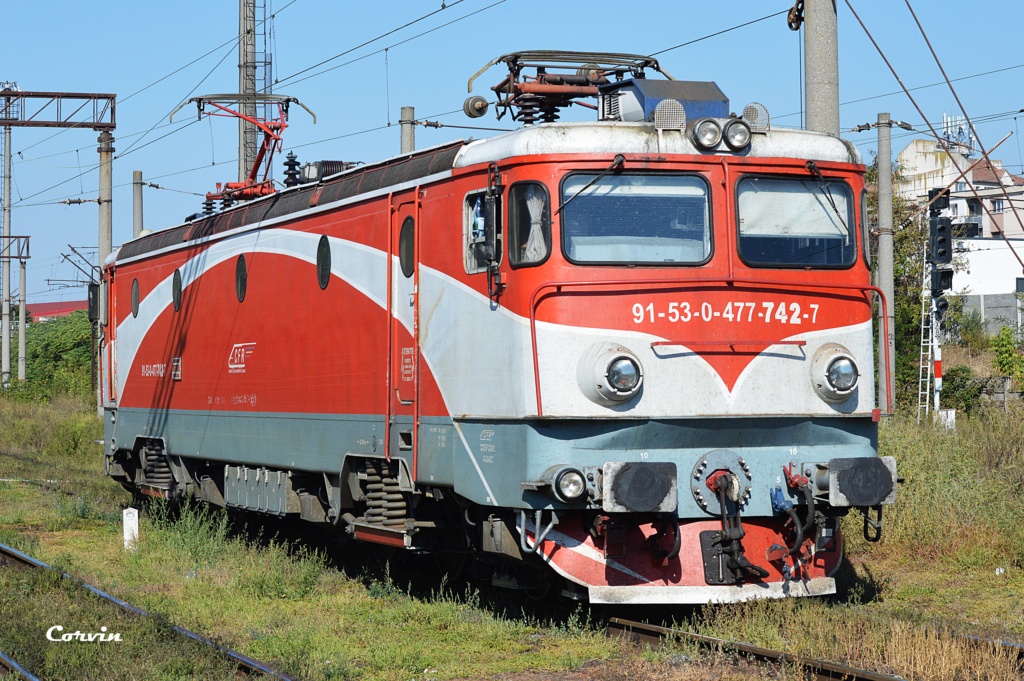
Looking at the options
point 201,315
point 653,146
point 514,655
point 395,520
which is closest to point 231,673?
point 514,655

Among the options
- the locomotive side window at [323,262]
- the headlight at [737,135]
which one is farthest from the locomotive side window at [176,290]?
the headlight at [737,135]

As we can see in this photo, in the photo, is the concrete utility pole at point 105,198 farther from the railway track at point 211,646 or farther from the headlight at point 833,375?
the headlight at point 833,375

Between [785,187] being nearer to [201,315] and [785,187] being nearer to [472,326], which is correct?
[472,326]

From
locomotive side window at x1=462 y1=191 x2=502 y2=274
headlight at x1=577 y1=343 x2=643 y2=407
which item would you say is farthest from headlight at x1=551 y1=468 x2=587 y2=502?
locomotive side window at x1=462 y1=191 x2=502 y2=274

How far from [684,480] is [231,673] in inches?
127

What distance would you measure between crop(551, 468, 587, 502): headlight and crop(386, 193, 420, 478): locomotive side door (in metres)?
1.94

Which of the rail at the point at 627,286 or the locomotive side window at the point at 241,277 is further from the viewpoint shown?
the locomotive side window at the point at 241,277

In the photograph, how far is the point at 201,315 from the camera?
49.8ft

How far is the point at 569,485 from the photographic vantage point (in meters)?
8.55

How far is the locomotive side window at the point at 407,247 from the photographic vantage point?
10.3 metres

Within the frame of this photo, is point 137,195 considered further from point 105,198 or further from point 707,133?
point 707,133

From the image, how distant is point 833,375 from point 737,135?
1816mm

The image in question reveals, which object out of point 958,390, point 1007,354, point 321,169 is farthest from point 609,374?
point 1007,354

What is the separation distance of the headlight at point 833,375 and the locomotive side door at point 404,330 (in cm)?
307
